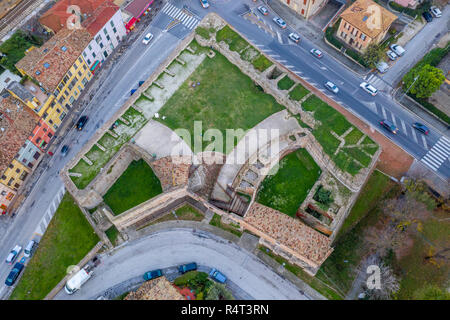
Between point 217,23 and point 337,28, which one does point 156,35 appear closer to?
point 217,23

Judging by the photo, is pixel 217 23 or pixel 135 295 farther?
pixel 217 23

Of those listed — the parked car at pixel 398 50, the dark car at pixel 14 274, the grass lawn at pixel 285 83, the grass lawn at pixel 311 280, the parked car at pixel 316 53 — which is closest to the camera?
the grass lawn at pixel 311 280

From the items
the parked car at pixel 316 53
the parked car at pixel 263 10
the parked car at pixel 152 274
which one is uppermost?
the parked car at pixel 263 10

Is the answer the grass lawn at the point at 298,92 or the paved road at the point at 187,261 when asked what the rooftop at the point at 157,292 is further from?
the grass lawn at the point at 298,92

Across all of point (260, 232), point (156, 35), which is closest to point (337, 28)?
point (156, 35)

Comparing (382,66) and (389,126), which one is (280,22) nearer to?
(382,66)

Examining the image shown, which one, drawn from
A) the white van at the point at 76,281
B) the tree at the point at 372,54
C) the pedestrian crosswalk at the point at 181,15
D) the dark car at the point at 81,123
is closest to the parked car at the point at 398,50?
the tree at the point at 372,54
